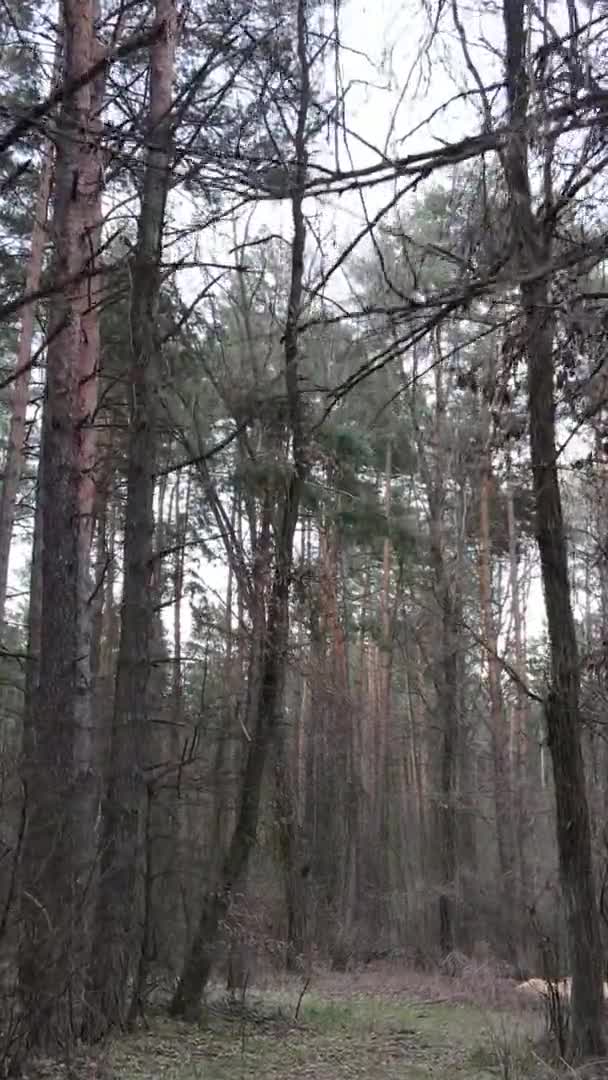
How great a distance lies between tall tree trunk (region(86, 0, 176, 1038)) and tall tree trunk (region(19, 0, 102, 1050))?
58 centimetres

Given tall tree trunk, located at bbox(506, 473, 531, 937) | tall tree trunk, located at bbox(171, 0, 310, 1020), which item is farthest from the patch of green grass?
tall tree trunk, located at bbox(506, 473, 531, 937)

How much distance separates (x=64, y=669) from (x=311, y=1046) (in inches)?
160

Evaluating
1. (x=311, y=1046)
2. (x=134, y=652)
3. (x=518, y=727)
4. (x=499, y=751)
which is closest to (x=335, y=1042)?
(x=311, y=1046)

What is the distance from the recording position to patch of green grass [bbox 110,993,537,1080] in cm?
709

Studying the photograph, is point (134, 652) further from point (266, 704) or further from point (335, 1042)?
point (335, 1042)

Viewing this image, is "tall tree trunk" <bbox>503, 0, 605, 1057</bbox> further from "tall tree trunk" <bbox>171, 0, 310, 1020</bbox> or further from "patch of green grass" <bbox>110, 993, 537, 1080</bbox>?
"tall tree trunk" <bbox>171, 0, 310, 1020</bbox>

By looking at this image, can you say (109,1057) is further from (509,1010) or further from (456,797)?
(456,797)

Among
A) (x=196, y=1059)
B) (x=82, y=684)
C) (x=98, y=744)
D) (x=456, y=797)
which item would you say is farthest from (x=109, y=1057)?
(x=456, y=797)

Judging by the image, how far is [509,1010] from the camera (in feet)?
39.0

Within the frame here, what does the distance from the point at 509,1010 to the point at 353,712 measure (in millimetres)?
9367

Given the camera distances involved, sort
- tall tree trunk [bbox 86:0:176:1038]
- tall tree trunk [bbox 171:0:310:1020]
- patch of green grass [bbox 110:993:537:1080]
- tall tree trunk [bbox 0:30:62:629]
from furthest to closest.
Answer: tall tree trunk [bbox 0:30:62:629]
tall tree trunk [bbox 171:0:310:1020]
tall tree trunk [bbox 86:0:176:1038]
patch of green grass [bbox 110:993:537:1080]

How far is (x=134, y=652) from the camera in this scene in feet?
28.8

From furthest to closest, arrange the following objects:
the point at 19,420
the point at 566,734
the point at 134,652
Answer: the point at 19,420, the point at 134,652, the point at 566,734

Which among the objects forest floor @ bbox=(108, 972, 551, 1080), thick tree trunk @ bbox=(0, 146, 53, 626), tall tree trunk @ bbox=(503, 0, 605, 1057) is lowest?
forest floor @ bbox=(108, 972, 551, 1080)
